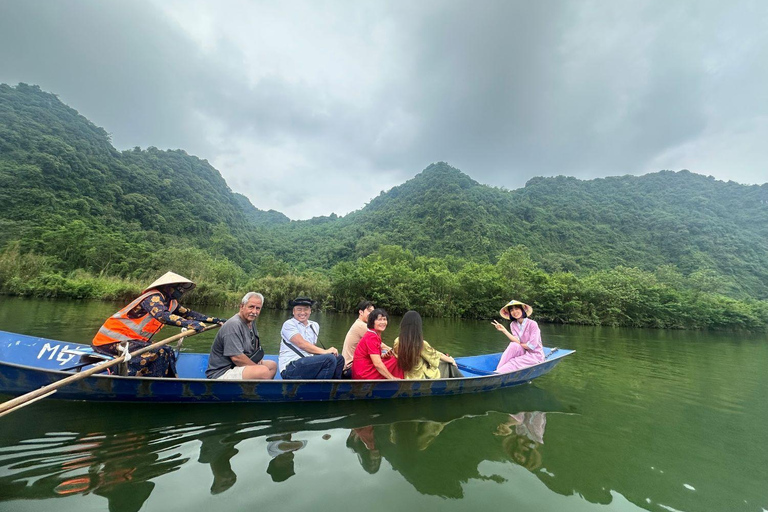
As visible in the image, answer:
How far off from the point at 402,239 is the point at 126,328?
198 feet

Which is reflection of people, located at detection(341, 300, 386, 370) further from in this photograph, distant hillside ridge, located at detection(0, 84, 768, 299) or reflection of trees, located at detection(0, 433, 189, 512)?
distant hillside ridge, located at detection(0, 84, 768, 299)

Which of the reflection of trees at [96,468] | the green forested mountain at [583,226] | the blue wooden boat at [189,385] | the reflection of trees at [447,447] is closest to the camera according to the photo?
the reflection of trees at [96,468]

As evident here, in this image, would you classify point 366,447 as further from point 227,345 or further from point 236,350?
point 227,345

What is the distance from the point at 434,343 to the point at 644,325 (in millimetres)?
27731

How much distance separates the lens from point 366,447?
128 inches

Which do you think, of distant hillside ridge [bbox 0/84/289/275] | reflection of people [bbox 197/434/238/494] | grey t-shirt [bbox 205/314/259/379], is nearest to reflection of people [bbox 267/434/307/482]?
reflection of people [bbox 197/434/238/494]

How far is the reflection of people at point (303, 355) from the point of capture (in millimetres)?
4250

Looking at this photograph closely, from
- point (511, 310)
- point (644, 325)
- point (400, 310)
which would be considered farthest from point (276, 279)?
point (644, 325)

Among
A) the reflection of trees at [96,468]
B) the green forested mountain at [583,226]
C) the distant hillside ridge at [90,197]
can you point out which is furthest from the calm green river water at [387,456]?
the green forested mountain at [583,226]

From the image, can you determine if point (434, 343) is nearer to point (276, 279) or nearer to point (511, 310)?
point (511, 310)

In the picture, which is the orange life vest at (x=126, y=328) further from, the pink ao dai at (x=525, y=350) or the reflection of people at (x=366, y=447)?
the pink ao dai at (x=525, y=350)

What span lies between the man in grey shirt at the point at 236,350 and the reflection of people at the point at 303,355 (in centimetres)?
37

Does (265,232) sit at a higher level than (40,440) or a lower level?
higher

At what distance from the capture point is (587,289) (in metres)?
28.5
